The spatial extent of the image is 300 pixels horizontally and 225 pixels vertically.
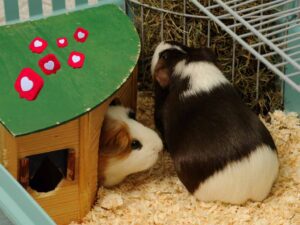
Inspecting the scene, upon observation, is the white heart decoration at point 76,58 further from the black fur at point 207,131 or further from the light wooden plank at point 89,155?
the black fur at point 207,131

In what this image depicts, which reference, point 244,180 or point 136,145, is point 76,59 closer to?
point 136,145

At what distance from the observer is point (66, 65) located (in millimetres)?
2117

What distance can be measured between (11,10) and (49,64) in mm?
628

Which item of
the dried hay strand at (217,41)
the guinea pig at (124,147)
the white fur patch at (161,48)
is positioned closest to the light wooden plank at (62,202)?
the guinea pig at (124,147)

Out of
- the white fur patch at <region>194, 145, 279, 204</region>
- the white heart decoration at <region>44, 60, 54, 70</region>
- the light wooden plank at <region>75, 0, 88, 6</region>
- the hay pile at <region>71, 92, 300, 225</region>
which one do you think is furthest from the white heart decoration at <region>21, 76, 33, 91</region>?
Answer: the light wooden plank at <region>75, 0, 88, 6</region>

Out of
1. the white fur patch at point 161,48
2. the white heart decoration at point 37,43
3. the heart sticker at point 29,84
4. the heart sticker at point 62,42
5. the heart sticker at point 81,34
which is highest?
the heart sticker at point 29,84

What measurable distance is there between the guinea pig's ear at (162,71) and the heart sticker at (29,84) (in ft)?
1.50

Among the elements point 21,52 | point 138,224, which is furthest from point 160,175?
point 21,52

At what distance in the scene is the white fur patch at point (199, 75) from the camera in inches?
87.7

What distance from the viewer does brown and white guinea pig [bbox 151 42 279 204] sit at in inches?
83.1

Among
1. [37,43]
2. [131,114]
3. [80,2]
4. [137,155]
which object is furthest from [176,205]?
[80,2]

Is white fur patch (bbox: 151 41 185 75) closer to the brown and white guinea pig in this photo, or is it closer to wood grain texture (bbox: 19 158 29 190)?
the brown and white guinea pig

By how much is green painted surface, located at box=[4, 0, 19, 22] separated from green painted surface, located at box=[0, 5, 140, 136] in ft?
1.07

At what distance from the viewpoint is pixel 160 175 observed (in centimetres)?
241
